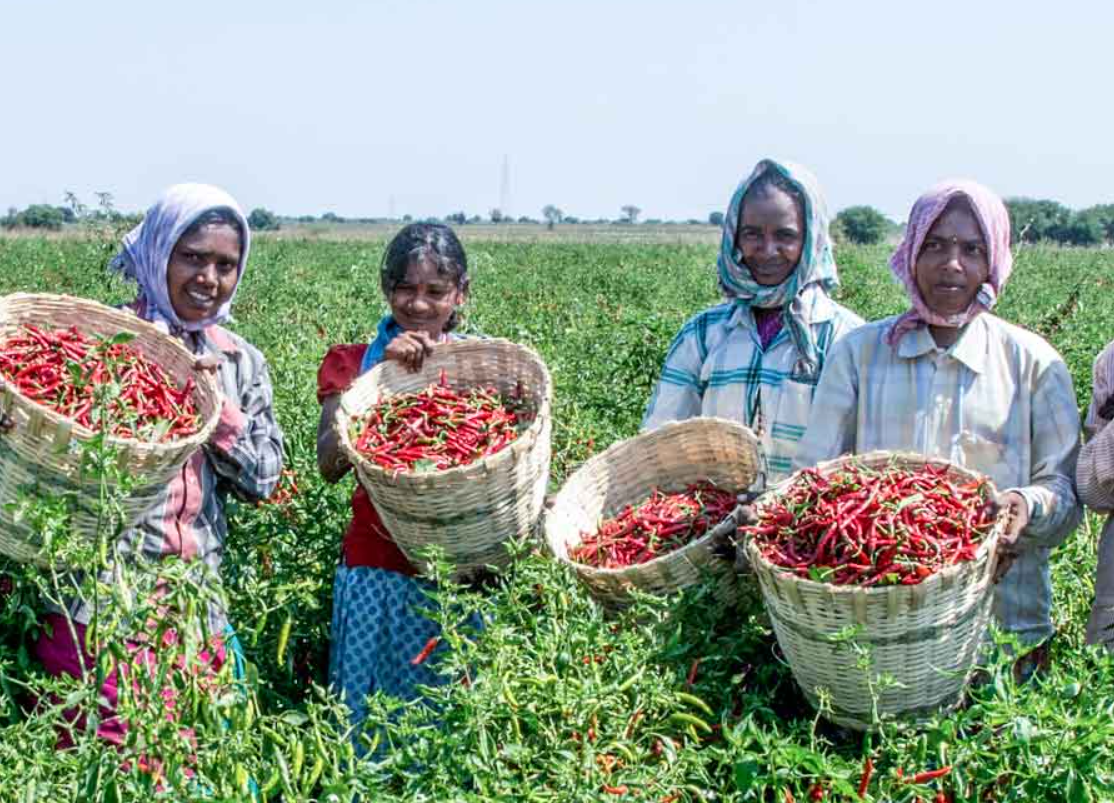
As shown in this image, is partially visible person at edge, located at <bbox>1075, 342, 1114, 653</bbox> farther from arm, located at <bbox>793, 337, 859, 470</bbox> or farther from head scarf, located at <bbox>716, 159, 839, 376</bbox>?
head scarf, located at <bbox>716, 159, 839, 376</bbox>

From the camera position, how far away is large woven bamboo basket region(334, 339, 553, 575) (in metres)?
3.13

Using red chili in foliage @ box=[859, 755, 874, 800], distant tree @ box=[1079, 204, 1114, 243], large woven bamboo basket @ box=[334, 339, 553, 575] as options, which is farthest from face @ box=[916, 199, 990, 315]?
distant tree @ box=[1079, 204, 1114, 243]

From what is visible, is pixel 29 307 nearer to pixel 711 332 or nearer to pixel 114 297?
pixel 711 332

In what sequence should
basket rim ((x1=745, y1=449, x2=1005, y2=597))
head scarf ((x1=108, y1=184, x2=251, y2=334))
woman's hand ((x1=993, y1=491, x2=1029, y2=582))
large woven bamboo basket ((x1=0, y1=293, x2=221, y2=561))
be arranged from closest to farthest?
basket rim ((x1=745, y1=449, x2=1005, y2=597)), large woven bamboo basket ((x1=0, y1=293, x2=221, y2=561)), woman's hand ((x1=993, y1=491, x2=1029, y2=582)), head scarf ((x1=108, y1=184, x2=251, y2=334))

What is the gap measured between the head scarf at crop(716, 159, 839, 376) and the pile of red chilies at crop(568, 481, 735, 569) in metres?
0.57

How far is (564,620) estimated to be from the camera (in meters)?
2.58

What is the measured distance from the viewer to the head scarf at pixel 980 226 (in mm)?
3199

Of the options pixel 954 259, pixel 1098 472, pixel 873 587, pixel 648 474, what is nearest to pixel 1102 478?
pixel 1098 472

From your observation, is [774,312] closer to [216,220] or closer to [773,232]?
[773,232]

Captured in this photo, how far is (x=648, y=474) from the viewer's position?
3789 mm

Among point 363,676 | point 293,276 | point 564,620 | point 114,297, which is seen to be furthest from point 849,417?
point 293,276

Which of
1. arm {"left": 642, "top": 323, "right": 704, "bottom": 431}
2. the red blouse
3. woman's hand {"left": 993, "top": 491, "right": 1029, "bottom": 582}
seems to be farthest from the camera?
arm {"left": 642, "top": 323, "right": 704, "bottom": 431}

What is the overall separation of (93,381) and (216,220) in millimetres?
724

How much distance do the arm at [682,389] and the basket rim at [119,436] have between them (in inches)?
56.3
